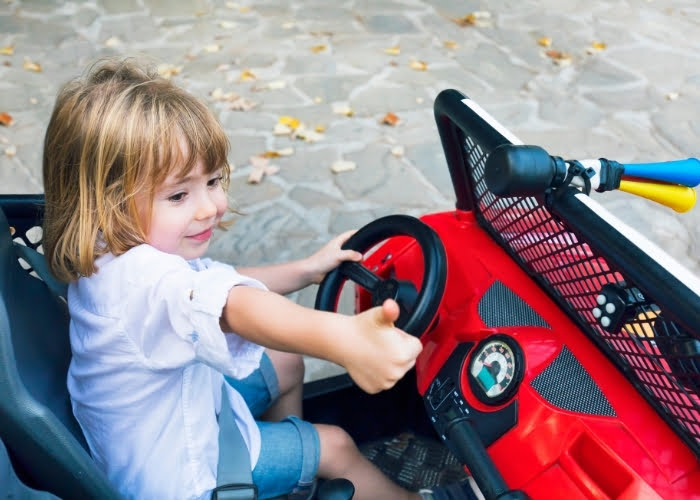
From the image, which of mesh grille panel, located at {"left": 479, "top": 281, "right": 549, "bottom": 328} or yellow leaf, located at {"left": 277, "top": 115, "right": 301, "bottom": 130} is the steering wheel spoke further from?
yellow leaf, located at {"left": 277, "top": 115, "right": 301, "bottom": 130}

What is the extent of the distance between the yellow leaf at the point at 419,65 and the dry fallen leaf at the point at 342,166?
1058 millimetres

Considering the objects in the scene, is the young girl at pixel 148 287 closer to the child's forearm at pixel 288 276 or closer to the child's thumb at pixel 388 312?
the child's thumb at pixel 388 312

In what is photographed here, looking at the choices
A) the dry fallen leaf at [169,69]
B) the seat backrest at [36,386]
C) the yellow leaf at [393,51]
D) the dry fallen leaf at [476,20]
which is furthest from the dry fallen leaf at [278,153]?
the dry fallen leaf at [476,20]

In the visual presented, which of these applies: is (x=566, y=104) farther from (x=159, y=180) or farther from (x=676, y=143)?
(x=159, y=180)

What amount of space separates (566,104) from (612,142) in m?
0.41

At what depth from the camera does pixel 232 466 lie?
3.96 feet

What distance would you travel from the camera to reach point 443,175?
304 centimetres

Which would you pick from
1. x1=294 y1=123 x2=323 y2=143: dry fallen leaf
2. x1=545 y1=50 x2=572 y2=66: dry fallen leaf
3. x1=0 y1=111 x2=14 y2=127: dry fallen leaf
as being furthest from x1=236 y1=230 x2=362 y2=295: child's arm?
x1=545 y1=50 x2=572 y2=66: dry fallen leaf

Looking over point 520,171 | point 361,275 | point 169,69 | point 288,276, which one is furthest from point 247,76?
point 520,171

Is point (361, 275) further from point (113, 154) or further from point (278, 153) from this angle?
point (278, 153)

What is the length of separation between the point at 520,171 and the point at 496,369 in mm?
358

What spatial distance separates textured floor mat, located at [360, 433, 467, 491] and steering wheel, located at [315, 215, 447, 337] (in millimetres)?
599

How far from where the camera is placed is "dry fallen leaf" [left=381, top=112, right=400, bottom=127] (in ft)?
11.1

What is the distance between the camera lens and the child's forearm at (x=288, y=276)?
1517mm
